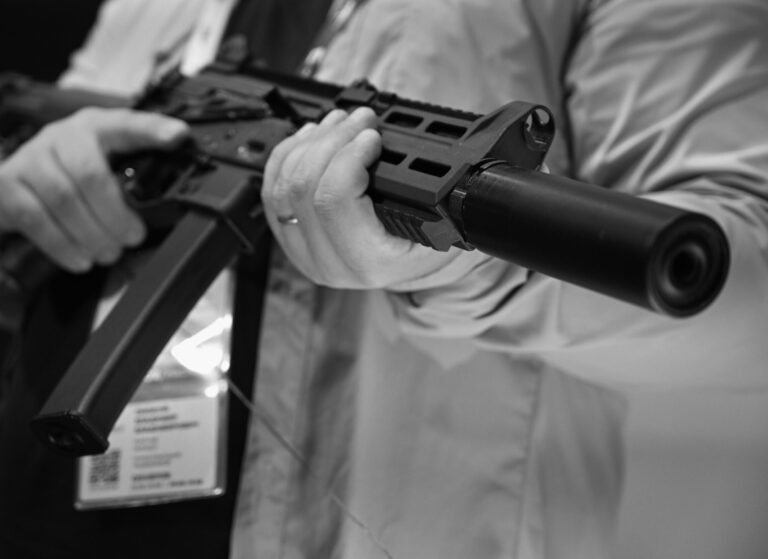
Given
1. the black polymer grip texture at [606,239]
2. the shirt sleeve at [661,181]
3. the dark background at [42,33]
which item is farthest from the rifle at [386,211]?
the dark background at [42,33]

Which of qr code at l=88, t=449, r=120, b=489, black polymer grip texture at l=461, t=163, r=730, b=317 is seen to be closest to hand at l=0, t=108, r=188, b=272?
qr code at l=88, t=449, r=120, b=489

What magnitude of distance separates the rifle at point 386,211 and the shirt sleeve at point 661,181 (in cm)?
12

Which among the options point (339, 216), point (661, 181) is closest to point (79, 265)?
point (339, 216)

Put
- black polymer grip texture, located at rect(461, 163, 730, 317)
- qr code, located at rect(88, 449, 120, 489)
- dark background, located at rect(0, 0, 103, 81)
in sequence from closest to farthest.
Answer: black polymer grip texture, located at rect(461, 163, 730, 317), qr code, located at rect(88, 449, 120, 489), dark background, located at rect(0, 0, 103, 81)

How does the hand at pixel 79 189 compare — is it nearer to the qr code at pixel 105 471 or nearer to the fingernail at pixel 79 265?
the fingernail at pixel 79 265

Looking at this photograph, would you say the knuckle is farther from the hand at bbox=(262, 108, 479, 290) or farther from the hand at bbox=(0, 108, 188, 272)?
the hand at bbox=(262, 108, 479, 290)

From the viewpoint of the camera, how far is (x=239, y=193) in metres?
0.52

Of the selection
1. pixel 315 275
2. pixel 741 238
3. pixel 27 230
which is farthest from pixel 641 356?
pixel 27 230

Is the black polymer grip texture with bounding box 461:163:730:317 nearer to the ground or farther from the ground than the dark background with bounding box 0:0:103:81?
farther from the ground

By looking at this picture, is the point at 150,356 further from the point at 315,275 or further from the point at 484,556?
Answer: the point at 484,556

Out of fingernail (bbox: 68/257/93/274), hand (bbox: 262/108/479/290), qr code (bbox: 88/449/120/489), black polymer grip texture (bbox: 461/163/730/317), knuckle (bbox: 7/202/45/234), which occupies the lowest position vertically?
qr code (bbox: 88/449/120/489)

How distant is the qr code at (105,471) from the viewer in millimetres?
602

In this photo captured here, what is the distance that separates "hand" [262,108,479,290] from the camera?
1.37ft

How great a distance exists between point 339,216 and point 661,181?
0.22m
